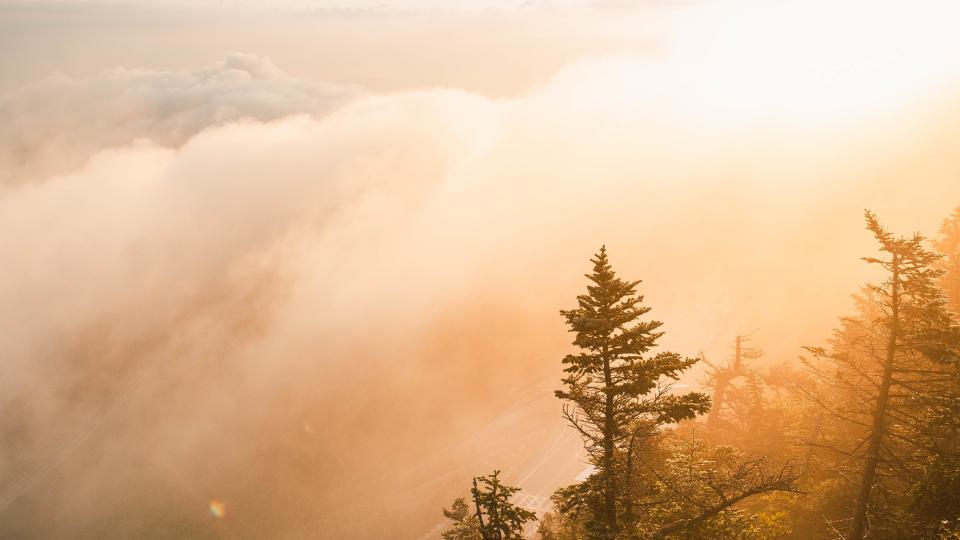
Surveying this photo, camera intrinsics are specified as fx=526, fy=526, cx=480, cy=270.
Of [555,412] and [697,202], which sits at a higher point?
[697,202]

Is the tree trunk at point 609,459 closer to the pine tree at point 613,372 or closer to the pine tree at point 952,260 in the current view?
the pine tree at point 613,372

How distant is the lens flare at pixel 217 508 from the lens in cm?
11194

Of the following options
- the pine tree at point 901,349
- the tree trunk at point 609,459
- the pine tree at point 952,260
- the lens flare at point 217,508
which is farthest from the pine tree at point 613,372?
the lens flare at point 217,508

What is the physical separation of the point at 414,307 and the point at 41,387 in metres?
137

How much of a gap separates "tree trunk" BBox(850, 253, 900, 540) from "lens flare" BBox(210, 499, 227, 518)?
12256 cm

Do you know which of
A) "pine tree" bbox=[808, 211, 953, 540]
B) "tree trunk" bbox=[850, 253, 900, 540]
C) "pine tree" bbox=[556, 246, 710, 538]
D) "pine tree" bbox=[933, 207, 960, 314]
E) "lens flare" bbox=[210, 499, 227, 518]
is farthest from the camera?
"lens flare" bbox=[210, 499, 227, 518]

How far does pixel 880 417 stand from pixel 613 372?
947 cm

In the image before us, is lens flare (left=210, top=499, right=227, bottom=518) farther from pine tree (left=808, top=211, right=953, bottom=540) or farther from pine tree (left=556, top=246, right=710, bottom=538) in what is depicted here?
pine tree (left=808, top=211, right=953, bottom=540)

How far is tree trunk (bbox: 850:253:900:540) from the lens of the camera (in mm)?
17797

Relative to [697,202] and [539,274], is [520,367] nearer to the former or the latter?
[539,274]

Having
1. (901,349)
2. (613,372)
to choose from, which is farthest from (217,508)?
(901,349)

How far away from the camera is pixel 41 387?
187750 mm

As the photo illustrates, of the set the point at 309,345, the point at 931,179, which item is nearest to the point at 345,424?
the point at 309,345

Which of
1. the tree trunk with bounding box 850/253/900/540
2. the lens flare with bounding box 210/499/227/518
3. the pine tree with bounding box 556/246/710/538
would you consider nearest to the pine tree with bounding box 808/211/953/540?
the tree trunk with bounding box 850/253/900/540
